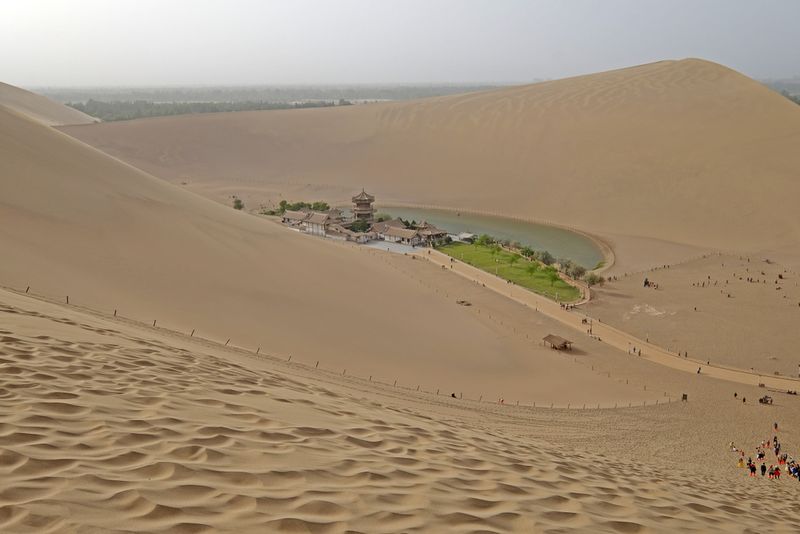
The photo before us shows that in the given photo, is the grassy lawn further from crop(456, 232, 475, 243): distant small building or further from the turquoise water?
the turquoise water

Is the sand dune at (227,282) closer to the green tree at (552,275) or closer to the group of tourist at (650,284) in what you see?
the green tree at (552,275)

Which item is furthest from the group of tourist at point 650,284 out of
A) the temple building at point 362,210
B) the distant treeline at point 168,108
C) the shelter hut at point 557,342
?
the distant treeline at point 168,108

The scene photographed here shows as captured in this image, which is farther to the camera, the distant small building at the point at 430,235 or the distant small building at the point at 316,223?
the distant small building at the point at 316,223

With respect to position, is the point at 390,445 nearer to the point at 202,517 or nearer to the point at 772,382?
the point at 202,517

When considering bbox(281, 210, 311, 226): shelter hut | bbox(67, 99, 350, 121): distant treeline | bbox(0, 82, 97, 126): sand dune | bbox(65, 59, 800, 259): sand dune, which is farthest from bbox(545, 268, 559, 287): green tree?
bbox(67, 99, 350, 121): distant treeline

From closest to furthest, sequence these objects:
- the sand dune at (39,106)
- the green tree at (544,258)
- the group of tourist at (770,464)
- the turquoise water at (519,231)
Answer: the group of tourist at (770,464)
the green tree at (544,258)
the turquoise water at (519,231)
the sand dune at (39,106)

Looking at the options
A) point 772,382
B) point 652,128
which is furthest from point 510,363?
point 652,128

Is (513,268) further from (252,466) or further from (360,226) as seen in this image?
(252,466)
